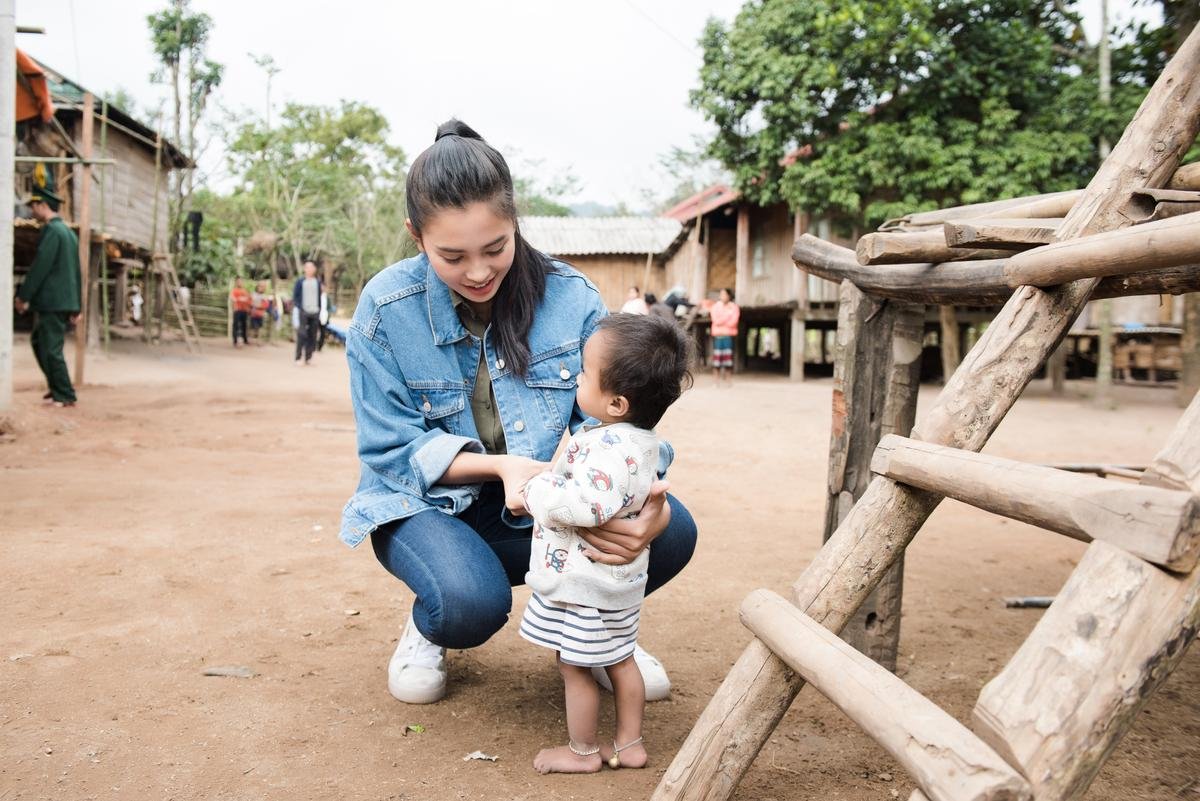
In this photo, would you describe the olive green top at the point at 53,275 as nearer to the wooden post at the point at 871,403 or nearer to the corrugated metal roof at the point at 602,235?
the wooden post at the point at 871,403

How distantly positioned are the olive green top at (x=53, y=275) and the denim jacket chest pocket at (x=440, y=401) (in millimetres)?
7006

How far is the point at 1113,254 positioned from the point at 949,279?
25.3 inches

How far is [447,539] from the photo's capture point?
7.16 ft

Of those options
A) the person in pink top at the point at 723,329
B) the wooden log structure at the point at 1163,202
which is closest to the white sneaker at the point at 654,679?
the wooden log structure at the point at 1163,202

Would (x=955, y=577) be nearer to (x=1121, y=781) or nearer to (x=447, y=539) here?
(x=1121, y=781)

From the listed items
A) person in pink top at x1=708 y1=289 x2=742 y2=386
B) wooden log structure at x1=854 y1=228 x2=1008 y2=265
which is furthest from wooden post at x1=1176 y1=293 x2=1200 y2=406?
wooden log structure at x1=854 y1=228 x2=1008 y2=265

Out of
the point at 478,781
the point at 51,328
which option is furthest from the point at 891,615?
the point at 51,328

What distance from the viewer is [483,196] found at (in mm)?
2061

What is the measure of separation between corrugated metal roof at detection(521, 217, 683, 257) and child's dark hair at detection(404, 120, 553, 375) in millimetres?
18537

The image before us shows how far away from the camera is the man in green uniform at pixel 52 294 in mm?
7738

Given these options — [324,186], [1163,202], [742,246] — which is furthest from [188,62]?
[1163,202]

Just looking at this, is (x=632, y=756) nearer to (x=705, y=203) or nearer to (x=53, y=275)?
(x=53, y=275)

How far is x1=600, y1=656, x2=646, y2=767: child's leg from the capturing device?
6.66ft

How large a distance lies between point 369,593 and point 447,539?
1288mm
